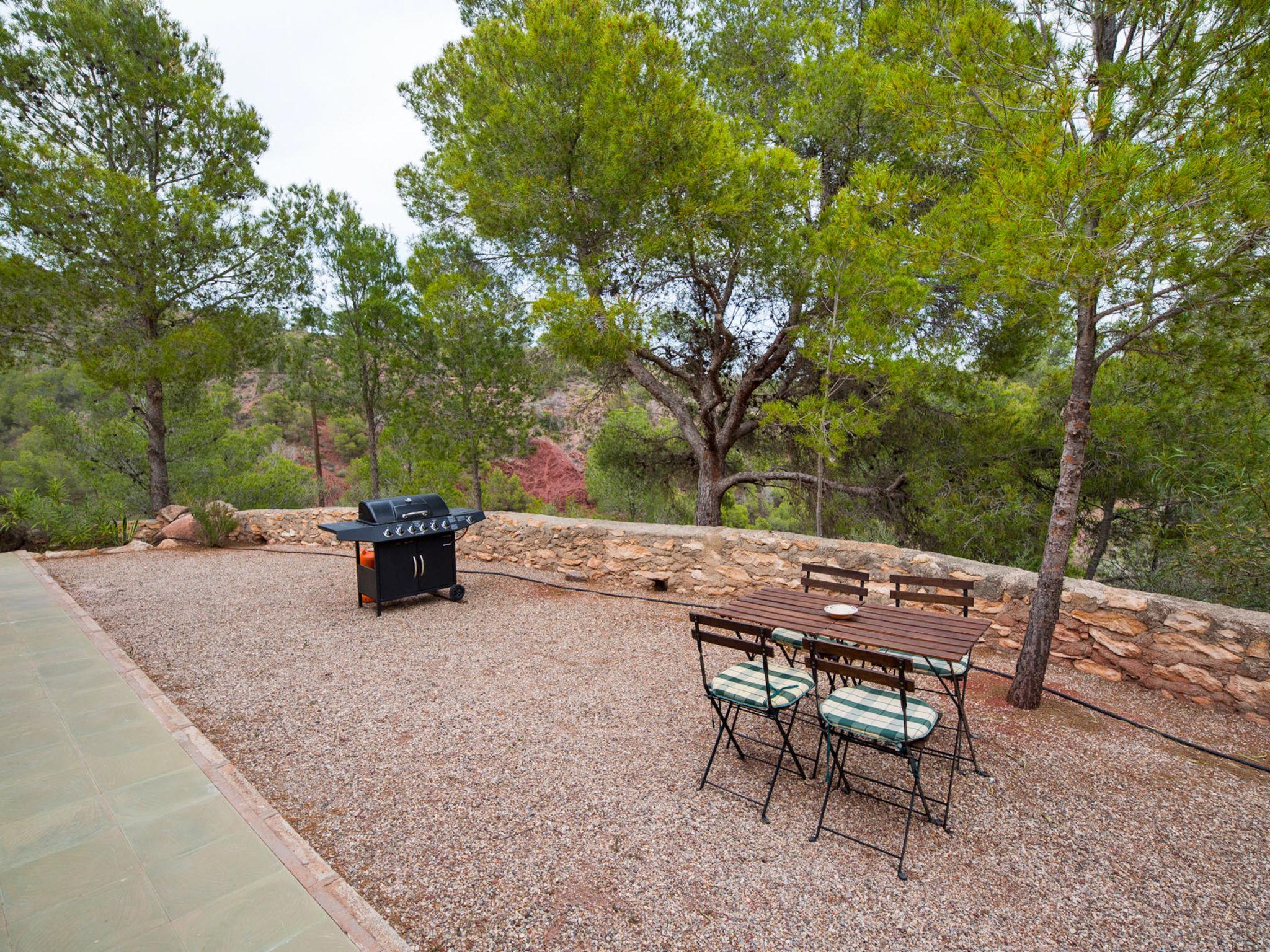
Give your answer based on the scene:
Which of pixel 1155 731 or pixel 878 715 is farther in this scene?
pixel 1155 731

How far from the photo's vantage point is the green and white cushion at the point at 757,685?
2.47 meters

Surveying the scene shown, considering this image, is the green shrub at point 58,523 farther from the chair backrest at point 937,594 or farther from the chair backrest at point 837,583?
the chair backrest at point 937,594

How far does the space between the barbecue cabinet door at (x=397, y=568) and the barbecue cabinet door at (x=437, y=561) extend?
6 cm

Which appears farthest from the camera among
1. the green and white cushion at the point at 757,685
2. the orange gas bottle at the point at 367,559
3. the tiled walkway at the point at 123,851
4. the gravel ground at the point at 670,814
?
the orange gas bottle at the point at 367,559

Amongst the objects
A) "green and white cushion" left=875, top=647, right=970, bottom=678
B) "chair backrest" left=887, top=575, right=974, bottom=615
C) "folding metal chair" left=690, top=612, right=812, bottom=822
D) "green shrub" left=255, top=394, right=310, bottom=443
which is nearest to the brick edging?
"folding metal chair" left=690, top=612, right=812, bottom=822

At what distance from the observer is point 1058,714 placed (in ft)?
10.3

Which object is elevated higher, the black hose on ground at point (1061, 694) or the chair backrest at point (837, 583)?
the chair backrest at point (837, 583)

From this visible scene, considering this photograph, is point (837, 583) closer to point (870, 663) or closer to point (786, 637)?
point (786, 637)

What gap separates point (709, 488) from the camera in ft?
26.4

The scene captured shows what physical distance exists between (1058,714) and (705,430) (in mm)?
5515

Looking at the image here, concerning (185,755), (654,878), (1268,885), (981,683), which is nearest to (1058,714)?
(981,683)

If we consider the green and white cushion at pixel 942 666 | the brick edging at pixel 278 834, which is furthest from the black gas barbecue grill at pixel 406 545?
the green and white cushion at pixel 942 666

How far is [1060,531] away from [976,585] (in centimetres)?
93

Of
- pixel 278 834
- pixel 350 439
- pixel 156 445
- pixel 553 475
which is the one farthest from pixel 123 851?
pixel 553 475
